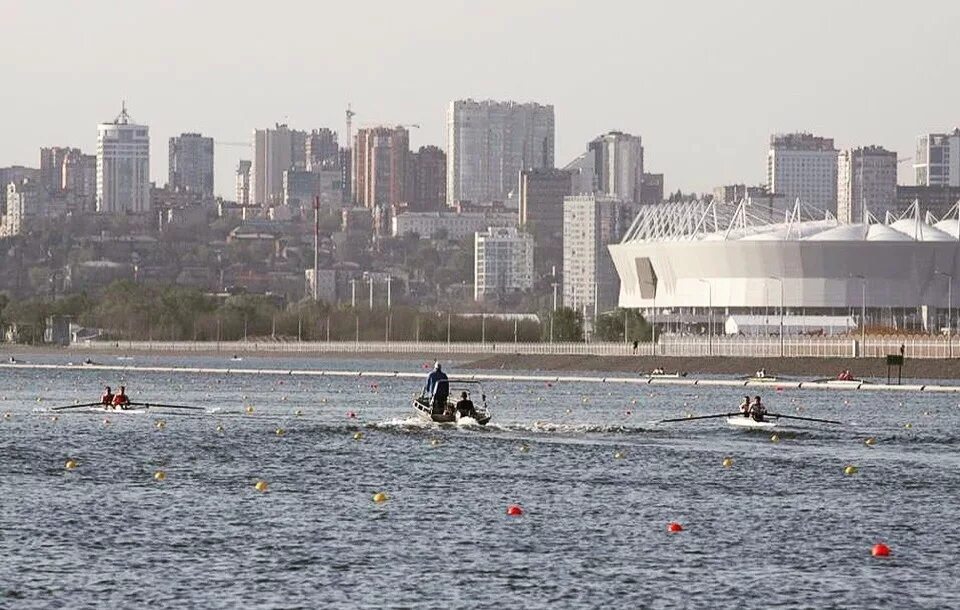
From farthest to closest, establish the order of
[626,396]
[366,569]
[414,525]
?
[626,396], [414,525], [366,569]

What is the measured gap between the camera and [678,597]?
114 ft

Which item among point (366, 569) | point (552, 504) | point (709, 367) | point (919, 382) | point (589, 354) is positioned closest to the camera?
point (366, 569)

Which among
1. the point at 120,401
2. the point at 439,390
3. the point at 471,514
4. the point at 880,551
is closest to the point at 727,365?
the point at 120,401

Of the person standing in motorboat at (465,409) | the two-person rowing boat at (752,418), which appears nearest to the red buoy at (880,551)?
the person standing in motorboat at (465,409)

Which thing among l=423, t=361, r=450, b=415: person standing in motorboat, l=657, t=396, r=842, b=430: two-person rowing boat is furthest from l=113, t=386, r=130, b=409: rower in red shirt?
l=657, t=396, r=842, b=430: two-person rowing boat

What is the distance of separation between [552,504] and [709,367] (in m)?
109

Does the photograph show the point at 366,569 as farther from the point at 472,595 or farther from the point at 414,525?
the point at 414,525

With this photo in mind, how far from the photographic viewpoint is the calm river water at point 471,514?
116 ft

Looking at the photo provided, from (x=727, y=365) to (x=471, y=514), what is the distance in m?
110

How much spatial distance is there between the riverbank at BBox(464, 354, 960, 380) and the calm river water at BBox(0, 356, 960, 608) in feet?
198

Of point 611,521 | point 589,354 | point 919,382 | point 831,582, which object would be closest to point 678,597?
point 831,582

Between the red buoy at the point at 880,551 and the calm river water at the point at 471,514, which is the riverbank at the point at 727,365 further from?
the red buoy at the point at 880,551

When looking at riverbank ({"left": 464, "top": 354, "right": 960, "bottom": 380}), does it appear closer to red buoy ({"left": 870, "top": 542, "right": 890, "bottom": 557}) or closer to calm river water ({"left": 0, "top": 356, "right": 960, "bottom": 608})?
calm river water ({"left": 0, "top": 356, "right": 960, "bottom": 608})

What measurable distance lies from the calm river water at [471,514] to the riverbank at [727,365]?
60476mm
